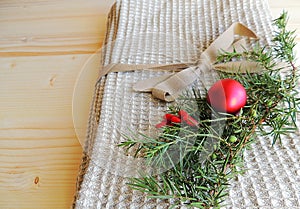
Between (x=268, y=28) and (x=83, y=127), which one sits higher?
(x=268, y=28)

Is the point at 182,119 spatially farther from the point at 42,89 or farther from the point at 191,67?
the point at 42,89

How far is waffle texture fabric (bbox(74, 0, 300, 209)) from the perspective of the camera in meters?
0.38

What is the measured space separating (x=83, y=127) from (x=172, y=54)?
17 centimetres

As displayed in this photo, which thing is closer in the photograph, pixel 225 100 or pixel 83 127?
pixel 225 100

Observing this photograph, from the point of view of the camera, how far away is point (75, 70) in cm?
63

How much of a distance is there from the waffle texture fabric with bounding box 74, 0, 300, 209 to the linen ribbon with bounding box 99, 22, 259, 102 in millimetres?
11

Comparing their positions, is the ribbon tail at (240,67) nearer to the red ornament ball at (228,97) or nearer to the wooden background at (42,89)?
the red ornament ball at (228,97)

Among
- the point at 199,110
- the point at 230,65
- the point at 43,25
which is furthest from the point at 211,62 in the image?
the point at 43,25

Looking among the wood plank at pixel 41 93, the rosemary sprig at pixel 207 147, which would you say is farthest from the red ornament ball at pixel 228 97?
the wood plank at pixel 41 93

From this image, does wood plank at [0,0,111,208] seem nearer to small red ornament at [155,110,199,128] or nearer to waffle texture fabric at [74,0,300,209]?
waffle texture fabric at [74,0,300,209]

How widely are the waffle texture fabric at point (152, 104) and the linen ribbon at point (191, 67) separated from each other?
0.04 ft

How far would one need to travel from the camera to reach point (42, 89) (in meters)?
0.60

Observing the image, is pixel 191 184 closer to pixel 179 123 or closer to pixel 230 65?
pixel 179 123

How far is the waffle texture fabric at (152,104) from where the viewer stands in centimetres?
38
